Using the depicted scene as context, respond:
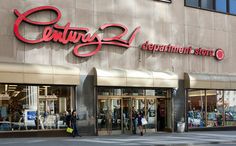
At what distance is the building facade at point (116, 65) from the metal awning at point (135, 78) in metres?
0.07

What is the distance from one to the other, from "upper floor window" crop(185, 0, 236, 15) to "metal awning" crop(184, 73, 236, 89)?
533 cm

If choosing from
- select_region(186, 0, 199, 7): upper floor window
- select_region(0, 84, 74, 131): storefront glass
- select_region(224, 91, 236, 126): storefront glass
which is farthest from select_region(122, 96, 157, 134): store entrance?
select_region(186, 0, 199, 7): upper floor window

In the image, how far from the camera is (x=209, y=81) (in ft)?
103

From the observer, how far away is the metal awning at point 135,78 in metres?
26.3

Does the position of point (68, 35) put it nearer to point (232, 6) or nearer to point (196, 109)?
point (196, 109)

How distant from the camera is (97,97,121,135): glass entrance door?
27156 mm

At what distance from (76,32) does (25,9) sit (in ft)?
11.5

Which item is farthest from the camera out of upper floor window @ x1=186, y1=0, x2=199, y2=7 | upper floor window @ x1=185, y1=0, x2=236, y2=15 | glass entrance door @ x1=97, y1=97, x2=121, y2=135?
upper floor window @ x1=185, y1=0, x2=236, y2=15

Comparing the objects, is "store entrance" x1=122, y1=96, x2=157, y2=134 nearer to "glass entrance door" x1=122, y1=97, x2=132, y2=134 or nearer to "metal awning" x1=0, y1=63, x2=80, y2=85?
"glass entrance door" x1=122, y1=97, x2=132, y2=134

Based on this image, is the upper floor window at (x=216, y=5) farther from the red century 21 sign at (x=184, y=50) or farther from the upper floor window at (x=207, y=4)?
the red century 21 sign at (x=184, y=50)

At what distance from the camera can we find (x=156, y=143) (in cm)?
2183

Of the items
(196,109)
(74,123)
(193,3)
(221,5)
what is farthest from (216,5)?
(74,123)

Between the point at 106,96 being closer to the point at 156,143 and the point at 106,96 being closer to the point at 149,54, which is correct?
the point at 149,54

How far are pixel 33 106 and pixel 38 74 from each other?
2.07 meters
